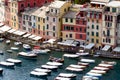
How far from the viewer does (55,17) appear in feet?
544

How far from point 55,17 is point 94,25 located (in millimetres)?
12869

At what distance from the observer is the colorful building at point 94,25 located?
159m

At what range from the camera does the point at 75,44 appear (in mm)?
161250

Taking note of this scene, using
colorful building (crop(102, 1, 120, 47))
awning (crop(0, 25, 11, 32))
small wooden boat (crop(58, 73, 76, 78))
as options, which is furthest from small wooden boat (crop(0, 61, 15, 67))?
colorful building (crop(102, 1, 120, 47))

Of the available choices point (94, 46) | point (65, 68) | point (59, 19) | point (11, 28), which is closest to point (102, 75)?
point (65, 68)

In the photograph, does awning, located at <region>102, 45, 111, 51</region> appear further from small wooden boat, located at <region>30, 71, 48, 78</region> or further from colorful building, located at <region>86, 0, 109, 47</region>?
Result: small wooden boat, located at <region>30, 71, 48, 78</region>

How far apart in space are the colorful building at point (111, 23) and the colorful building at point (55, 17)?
14745 millimetres

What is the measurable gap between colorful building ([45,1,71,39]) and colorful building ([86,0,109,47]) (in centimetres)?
866

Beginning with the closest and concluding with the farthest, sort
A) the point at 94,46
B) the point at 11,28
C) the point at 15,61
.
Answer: the point at 15,61 < the point at 94,46 < the point at 11,28

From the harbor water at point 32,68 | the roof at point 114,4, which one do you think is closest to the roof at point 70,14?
the roof at point 114,4

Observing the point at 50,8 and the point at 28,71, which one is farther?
the point at 50,8

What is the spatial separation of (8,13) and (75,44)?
3159cm

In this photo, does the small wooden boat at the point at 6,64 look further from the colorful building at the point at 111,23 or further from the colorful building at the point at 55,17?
the colorful building at the point at 111,23

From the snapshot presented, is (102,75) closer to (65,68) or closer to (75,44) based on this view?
(65,68)
